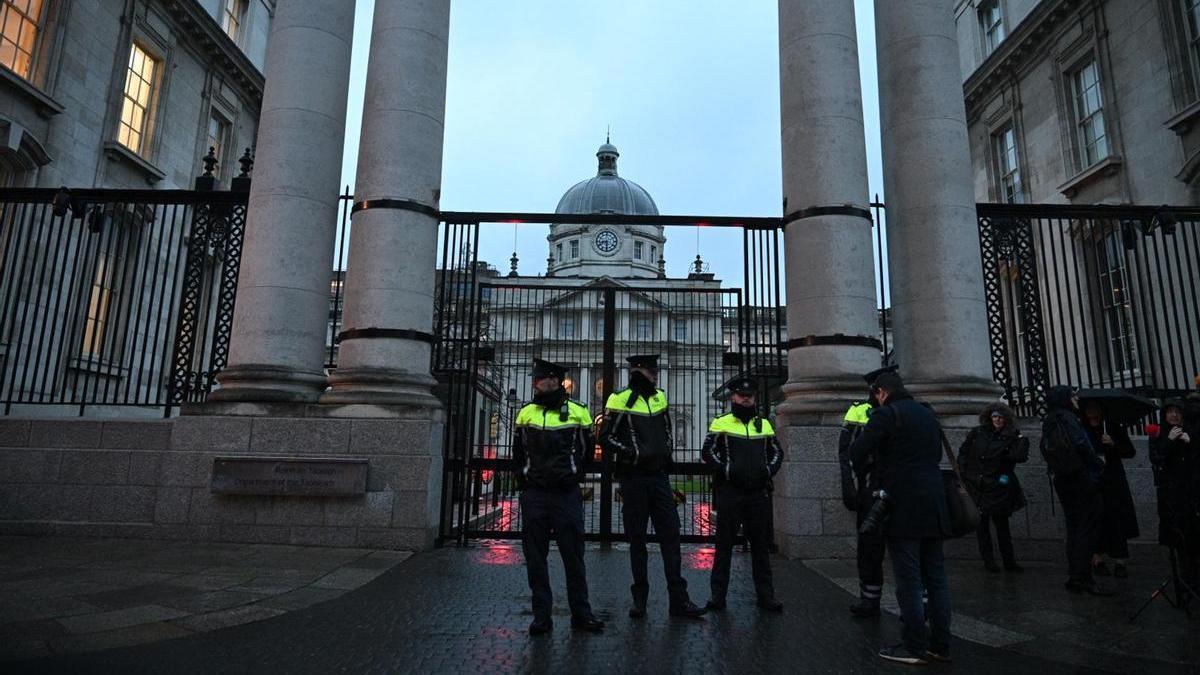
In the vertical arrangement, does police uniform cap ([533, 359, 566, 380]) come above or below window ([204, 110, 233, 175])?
below

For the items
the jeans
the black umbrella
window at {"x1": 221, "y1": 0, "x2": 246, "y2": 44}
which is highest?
window at {"x1": 221, "y1": 0, "x2": 246, "y2": 44}

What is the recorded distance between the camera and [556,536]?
530cm

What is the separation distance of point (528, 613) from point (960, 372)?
250 inches

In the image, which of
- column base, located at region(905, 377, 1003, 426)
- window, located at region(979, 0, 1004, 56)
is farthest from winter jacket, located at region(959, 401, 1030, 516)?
window, located at region(979, 0, 1004, 56)

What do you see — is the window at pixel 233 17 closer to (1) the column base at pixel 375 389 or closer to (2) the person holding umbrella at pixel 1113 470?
(1) the column base at pixel 375 389

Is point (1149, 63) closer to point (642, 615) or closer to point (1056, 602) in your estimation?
point (1056, 602)

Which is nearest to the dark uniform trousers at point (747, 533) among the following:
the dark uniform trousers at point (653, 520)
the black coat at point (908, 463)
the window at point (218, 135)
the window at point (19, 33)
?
the dark uniform trousers at point (653, 520)

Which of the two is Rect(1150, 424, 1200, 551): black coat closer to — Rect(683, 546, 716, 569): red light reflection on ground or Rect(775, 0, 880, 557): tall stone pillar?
Rect(775, 0, 880, 557): tall stone pillar

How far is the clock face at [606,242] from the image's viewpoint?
3219 inches

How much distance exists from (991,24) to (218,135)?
24.5m

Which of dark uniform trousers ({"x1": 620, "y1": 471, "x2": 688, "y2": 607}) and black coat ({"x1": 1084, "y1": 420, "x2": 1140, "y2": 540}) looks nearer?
dark uniform trousers ({"x1": 620, "y1": 471, "x2": 688, "y2": 607})

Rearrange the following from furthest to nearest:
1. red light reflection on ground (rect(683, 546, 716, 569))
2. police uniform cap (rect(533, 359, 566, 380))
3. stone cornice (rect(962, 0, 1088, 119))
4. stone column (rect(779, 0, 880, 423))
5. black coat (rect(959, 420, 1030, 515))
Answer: stone cornice (rect(962, 0, 1088, 119)) → stone column (rect(779, 0, 880, 423)) → red light reflection on ground (rect(683, 546, 716, 569)) → black coat (rect(959, 420, 1030, 515)) → police uniform cap (rect(533, 359, 566, 380))

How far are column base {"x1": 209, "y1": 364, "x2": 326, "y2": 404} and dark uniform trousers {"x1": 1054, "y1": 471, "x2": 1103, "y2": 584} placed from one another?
8.40m

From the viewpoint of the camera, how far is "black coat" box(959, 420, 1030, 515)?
745 centimetres
